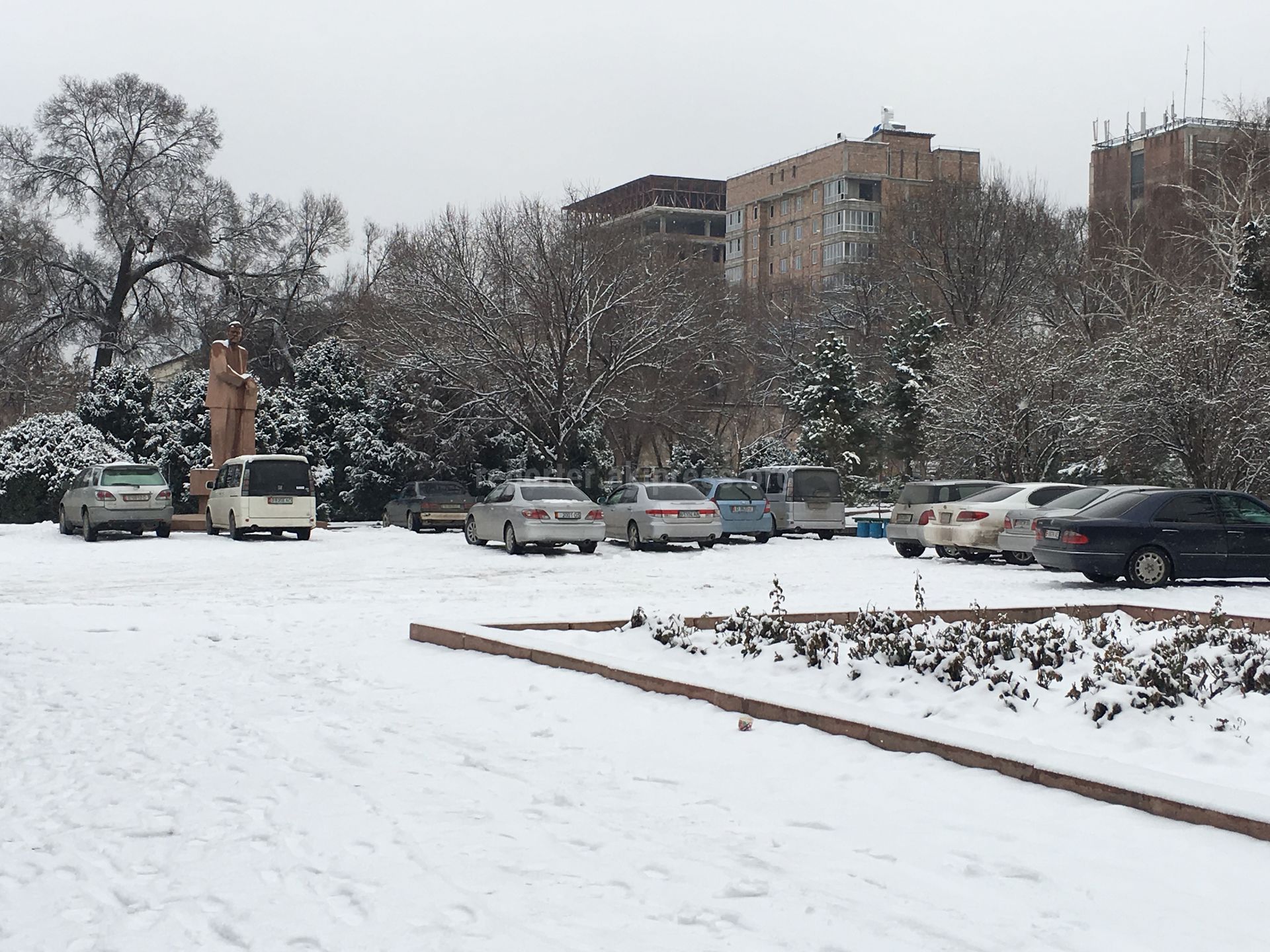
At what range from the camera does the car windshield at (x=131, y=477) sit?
3145 centimetres

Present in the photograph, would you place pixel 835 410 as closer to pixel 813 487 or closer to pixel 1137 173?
pixel 813 487

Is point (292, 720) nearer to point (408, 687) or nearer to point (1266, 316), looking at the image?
point (408, 687)

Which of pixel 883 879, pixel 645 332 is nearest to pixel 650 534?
pixel 645 332

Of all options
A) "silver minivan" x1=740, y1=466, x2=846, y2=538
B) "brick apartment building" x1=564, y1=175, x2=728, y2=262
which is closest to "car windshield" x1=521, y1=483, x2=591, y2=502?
"silver minivan" x1=740, y1=466, x2=846, y2=538

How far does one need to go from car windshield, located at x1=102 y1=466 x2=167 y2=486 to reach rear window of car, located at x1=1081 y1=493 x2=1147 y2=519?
2134 cm

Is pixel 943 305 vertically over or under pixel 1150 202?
under

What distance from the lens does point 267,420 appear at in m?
49.0

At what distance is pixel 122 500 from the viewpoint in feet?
102

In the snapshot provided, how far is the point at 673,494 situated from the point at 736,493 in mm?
3064

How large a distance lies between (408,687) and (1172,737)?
5.46 meters

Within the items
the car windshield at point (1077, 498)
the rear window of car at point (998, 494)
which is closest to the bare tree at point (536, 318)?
the rear window of car at point (998, 494)

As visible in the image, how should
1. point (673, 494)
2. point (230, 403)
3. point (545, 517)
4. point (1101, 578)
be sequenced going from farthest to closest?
point (230, 403) → point (673, 494) → point (545, 517) → point (1101, 578)

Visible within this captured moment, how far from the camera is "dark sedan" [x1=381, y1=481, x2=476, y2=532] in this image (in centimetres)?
3869

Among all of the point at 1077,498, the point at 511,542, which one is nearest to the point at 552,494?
the point at 511,542
